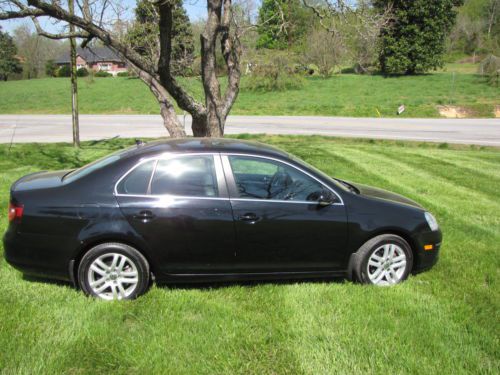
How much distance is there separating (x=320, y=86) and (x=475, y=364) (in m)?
37.4

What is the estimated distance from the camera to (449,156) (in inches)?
505

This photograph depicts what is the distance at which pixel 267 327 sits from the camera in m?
3.64

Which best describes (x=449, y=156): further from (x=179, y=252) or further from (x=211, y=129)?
(x=179, y=252)

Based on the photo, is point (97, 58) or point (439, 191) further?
point (97, 58)

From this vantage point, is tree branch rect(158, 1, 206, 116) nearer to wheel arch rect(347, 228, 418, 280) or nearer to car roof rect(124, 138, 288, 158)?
car roof rect(124, 138, 288, 158)

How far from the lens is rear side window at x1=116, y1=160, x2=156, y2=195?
13.4 feet

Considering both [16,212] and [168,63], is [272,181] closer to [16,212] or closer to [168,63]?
[16,212]

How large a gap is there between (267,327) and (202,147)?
69.0 inches

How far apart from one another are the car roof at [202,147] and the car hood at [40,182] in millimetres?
762

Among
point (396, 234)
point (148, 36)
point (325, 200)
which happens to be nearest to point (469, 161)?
point (148, 36)

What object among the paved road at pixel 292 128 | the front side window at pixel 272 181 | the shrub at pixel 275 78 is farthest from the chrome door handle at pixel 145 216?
the shrub at pixel 275 78

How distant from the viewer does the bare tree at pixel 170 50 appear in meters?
7.47

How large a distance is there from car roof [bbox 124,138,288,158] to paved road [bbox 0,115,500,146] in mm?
13179

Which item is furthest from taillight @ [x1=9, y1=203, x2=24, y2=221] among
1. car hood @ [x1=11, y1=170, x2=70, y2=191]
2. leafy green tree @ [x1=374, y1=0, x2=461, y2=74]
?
leafy green tree @ [x1=374, y1=0, x2=461, y2=74]
